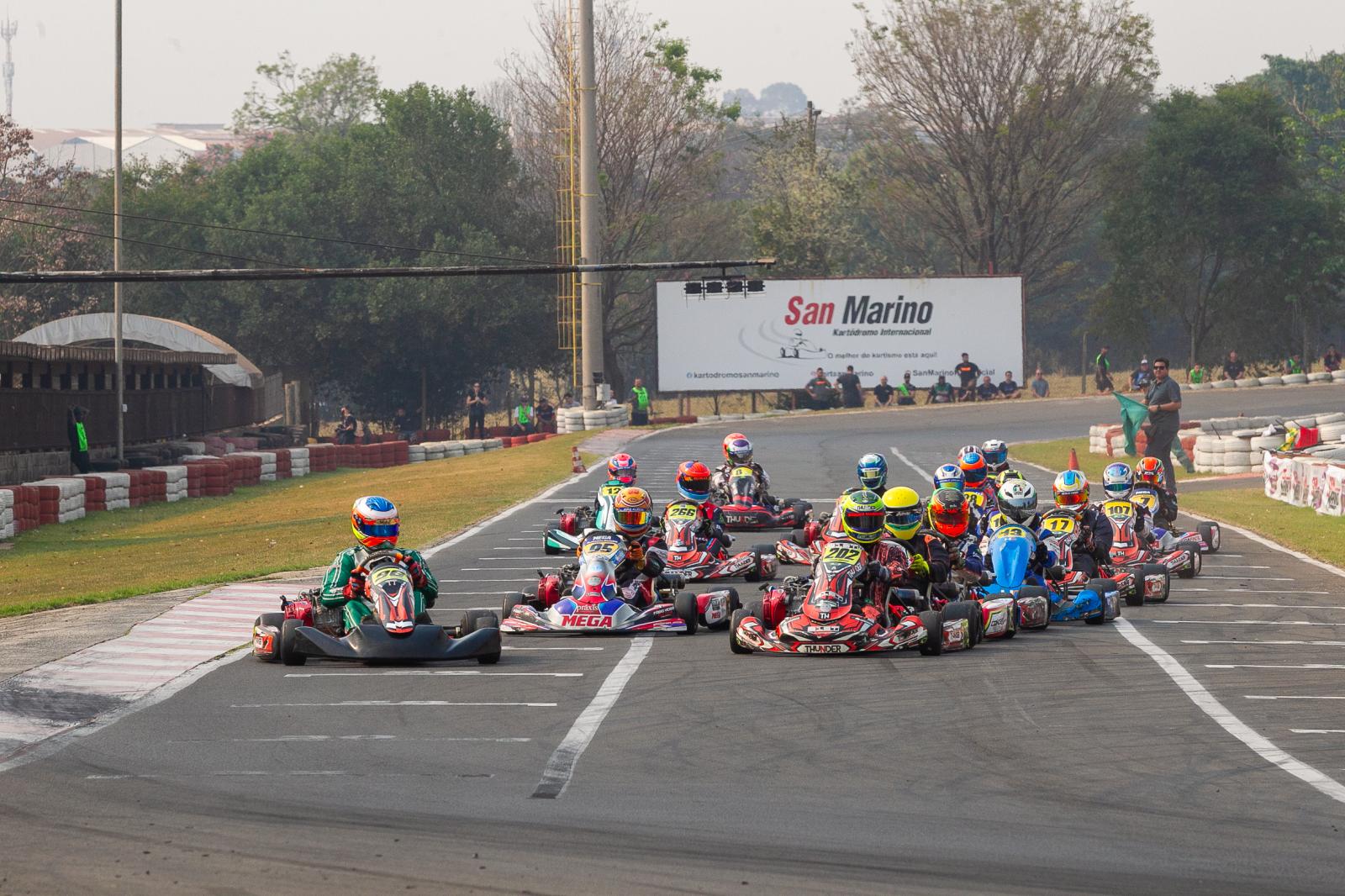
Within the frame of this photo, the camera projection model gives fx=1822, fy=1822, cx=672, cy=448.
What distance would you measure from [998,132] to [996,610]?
55.5m

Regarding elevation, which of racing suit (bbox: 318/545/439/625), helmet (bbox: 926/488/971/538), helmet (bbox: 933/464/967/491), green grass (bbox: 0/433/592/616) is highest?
helmet (bbox: 933/464/967/491)

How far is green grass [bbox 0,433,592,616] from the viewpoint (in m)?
22.8

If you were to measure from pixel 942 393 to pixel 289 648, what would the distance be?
46585 mm

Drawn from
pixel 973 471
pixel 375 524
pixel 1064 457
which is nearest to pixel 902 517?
pixel 375 524

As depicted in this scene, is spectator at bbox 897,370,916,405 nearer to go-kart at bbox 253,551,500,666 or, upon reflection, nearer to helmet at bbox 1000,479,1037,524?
helmet at bbox 1000,479,1037,524

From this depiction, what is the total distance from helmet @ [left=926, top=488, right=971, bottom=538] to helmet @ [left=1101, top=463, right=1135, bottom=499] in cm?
331

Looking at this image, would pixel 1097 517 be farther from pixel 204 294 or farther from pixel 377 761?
pixel 204 294

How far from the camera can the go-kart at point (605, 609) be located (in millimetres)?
15906

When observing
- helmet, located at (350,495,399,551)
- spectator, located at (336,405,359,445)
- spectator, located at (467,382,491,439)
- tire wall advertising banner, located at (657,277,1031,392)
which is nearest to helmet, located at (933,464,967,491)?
helmet, located at (350,495,399,551)

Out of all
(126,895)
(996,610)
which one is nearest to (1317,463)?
(996,610)

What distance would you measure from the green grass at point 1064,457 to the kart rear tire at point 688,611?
1979 centimetres

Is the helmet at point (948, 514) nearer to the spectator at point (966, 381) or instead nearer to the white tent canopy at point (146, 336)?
the white tent canopy at point (146, 336)

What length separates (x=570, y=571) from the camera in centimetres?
1670

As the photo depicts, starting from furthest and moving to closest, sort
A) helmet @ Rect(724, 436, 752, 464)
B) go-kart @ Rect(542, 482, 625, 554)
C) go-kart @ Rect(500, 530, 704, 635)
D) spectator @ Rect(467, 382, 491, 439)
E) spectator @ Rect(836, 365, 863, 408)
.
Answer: spectator @ Rect(836, 365, 863, 408), spectator @ Rect(467, 382, 491, 439), helmet @ Rect(724, 436, 752, 464), go-kart @ Rect(542, 482, 625, 554), go-kart @ Rect(500, 530, 704, 635)
